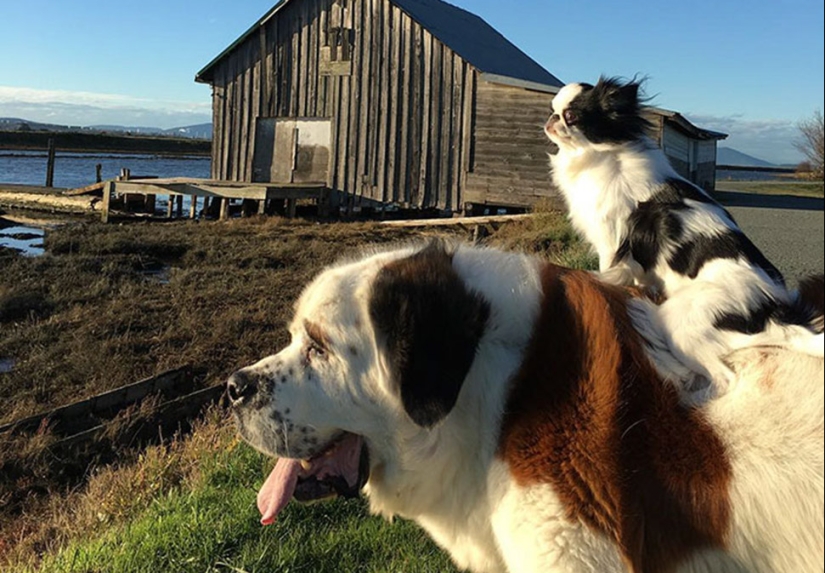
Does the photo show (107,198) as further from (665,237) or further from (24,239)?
(665,237)

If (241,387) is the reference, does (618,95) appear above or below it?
above

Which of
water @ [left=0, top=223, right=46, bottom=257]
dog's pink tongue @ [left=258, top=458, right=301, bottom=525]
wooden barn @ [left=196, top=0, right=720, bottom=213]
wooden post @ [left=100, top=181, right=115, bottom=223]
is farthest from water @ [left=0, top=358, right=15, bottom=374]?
wooden post @ [left=100, top=181, right=115, bottom=223]

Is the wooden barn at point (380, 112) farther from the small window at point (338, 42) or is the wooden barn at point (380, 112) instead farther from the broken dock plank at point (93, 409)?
the broken dock plank at point (93, 409)

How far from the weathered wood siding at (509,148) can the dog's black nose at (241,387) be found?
20.0m

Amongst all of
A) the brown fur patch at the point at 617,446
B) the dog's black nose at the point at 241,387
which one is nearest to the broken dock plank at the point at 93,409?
the dog's black nose at the point at 241,387

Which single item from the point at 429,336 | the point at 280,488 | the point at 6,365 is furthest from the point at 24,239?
the point at 429,336

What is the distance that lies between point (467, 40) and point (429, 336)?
1044 inches

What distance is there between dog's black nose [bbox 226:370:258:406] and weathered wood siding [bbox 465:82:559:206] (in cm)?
1997

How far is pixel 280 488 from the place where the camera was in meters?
2.96

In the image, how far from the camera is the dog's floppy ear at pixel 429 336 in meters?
2.45

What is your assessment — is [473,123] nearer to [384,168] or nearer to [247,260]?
[384,168]

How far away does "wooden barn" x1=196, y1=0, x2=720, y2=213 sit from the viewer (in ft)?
75.9

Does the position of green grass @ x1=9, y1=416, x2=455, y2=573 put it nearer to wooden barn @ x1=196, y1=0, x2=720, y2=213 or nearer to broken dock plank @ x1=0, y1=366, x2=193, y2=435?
broken dock plank @ x1=0, y1=366, x2=193, y2=435

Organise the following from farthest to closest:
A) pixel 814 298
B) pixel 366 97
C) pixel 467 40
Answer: pixel 467 40, pixel 366 97, pixel 814 298
